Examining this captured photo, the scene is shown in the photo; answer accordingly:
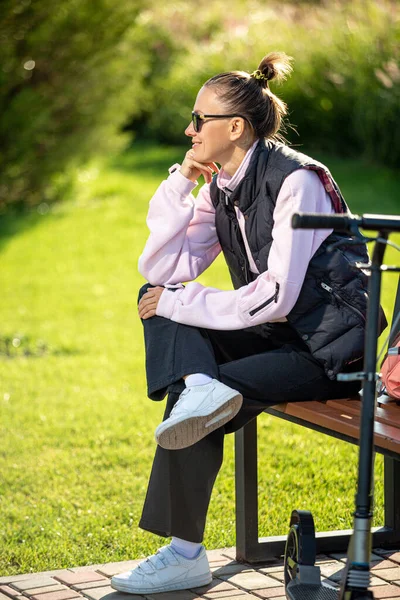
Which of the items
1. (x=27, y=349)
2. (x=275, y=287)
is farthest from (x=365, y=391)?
(x=27, y=349)

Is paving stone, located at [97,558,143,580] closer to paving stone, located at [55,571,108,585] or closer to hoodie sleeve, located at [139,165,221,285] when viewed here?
paving stone, located at [55,571,108,585]

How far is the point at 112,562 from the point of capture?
339cm

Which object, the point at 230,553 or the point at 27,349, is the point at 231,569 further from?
the point at 27,349

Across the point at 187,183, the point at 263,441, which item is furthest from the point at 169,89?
the point at 187,183

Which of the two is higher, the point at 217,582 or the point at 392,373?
the point at 392,373

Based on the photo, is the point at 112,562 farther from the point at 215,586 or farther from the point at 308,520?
the point at 308,520

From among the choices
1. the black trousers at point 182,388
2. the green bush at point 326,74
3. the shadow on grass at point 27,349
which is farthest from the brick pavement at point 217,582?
the green bush at point 326,74

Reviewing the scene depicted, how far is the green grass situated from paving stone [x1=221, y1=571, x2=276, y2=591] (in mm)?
336

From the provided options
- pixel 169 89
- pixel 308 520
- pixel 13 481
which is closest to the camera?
pixel 308 520

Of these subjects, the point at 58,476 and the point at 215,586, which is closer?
the point at 215,586

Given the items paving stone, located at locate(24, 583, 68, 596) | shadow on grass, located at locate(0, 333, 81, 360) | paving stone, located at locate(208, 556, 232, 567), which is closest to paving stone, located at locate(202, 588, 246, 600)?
paving stone, located at locate(208, 556, 232, 567)

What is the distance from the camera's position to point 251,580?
3.21m

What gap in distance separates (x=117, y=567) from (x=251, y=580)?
450 mm

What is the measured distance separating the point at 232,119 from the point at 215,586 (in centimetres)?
148
